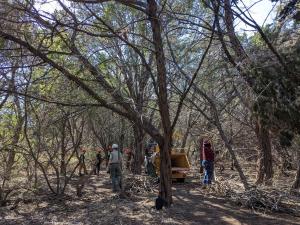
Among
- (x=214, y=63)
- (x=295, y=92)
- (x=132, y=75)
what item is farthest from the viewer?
(x=132, y=75)

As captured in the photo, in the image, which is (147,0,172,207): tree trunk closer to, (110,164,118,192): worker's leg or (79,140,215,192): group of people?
(79,140,215,192): group of people

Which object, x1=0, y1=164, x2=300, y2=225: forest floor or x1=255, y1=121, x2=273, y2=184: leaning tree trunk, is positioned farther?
x1=255, y1=121, x2=273, y2=184: leaning tree trunk

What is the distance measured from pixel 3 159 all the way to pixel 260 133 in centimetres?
809

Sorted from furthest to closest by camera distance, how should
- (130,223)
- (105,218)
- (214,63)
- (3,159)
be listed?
(3,159)
(214,63)
(105,218)
(130,223)

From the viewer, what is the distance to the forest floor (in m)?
10.1

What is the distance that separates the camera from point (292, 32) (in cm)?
1052

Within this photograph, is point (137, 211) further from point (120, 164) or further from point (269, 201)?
point (120, 164)

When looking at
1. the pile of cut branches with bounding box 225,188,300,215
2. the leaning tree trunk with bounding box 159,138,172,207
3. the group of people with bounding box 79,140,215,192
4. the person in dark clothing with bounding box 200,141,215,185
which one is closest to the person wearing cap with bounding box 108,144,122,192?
the group of people with bounding box 79,140,215,192

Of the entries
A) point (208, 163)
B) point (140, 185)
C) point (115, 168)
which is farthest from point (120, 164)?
point (208, 163)

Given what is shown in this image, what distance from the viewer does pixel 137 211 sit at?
36.2 ft

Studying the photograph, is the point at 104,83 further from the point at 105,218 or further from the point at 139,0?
the point at 105,218

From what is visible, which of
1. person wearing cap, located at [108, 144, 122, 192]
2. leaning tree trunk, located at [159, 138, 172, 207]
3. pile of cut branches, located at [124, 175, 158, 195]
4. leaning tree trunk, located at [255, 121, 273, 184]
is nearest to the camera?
leaning tree trunk, located at [159, 138, 172, 207]

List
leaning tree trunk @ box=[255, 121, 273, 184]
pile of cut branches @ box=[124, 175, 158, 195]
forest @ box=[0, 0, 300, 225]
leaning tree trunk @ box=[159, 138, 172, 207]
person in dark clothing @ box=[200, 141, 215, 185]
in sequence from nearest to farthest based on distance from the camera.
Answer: forest @ box=[0, 0, 300, 225] → leaning tree trunk @ box=[159, 138, 172, 207] → leaning tree trunk @ box=[255, 121, 273, 184] → person in dark clothing @ box=[200, 141, 215, 185] → pile of cut branches @ box=[124, 175, 158, 195]

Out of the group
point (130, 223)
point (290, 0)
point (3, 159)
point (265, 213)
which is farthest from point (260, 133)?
point (3, 159)
